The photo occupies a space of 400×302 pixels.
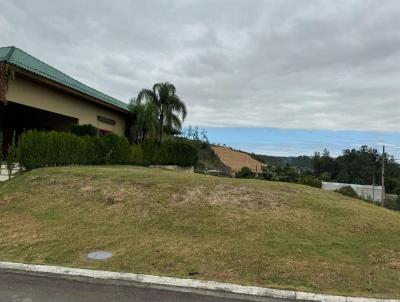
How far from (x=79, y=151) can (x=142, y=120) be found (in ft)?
40.9

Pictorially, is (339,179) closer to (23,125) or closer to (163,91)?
(163,91)

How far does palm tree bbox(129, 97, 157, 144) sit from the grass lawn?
56.8 ft

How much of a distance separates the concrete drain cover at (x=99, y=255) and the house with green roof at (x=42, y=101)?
13189mm

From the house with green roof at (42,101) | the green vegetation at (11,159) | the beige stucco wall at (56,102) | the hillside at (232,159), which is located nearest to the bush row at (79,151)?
the green vegetation at (11,159)

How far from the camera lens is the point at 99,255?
6.78 meters

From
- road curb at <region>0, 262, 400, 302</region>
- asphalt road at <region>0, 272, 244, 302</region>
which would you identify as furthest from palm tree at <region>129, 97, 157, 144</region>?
asphalt road at <region>0, 272, 244, 302</region>

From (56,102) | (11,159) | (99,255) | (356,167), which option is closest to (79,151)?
(11,159)

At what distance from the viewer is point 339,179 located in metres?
59.2

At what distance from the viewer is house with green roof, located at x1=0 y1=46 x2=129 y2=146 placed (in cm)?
1842

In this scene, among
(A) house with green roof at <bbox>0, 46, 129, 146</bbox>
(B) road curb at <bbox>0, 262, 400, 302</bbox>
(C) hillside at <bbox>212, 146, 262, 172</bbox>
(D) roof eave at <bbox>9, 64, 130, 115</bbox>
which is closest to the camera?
(B) road curb at <bbox>0, 262, 400, 302</bbox>

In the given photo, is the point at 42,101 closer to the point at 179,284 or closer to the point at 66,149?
the point at 66,149

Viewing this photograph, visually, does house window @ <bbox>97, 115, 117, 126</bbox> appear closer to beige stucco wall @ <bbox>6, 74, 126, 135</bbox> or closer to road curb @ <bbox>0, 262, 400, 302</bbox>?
beige stucco wall @ <bbox>6, 74, 126, 135</bbox>

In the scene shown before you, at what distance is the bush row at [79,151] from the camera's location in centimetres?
1455

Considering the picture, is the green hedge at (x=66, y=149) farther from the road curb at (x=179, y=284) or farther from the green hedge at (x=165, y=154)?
the road curb at (x=179, y=284)
